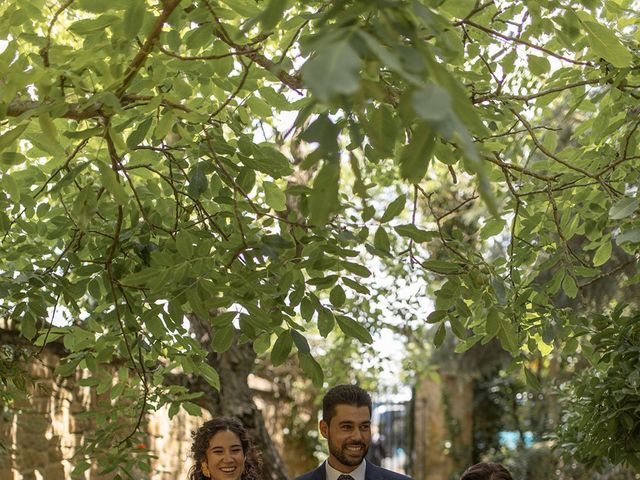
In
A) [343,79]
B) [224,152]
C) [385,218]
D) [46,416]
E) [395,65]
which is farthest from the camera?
[46,416]

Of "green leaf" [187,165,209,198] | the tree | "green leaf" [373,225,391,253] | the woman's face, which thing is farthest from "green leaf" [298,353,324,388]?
the woman's face

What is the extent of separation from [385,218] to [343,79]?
5.85ft

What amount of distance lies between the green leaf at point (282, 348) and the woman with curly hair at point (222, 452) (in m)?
1.44

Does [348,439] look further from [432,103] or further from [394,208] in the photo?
[432,103]

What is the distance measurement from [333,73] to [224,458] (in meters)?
3.23

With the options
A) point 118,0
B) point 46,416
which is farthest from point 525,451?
point 118,0

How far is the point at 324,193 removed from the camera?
204cm

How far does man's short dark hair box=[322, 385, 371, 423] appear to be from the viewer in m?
4.39

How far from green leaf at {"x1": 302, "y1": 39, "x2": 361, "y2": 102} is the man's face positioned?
289 cm

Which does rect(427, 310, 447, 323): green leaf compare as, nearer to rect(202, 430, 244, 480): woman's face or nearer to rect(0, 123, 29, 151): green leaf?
rect(202, 430, 244, 480): woman's face

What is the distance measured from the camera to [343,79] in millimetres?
1512

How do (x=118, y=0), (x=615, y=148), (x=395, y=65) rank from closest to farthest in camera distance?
(x=395, y=65) → (x=118, y=0) → (x=615, y=148)

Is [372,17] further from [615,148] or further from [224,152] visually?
[615,148]

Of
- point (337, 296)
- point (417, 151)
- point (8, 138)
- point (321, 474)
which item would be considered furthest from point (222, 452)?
point (417, 151)
